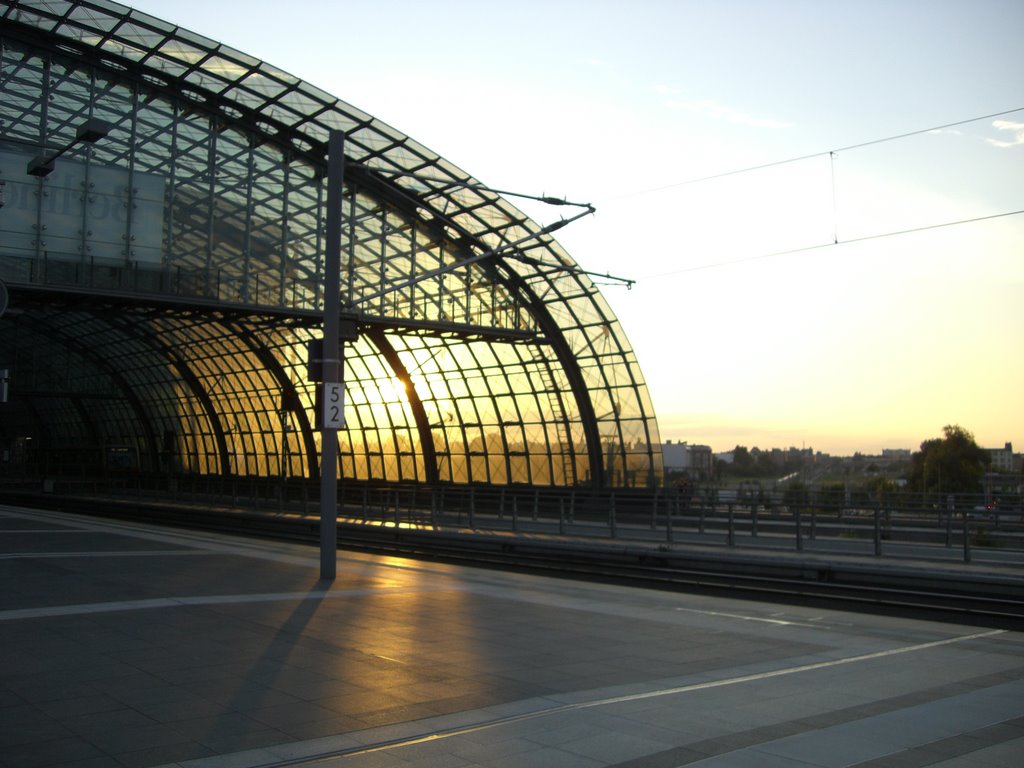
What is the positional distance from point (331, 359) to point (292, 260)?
80.0 ft

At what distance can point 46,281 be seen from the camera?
33.2 meters

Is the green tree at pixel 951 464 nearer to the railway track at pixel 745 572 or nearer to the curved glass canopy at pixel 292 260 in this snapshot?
the curved glass canopy at pixel 292 260

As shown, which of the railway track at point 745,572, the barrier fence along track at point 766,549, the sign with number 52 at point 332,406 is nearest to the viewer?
the railway track at point 745,572

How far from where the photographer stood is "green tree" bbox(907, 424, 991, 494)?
4882cm

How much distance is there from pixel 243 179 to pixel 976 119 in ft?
92.8

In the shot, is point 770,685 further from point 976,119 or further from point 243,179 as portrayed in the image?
point 243,179

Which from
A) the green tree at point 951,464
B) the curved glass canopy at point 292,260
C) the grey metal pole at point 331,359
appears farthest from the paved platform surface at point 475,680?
the green tree at point 951,464

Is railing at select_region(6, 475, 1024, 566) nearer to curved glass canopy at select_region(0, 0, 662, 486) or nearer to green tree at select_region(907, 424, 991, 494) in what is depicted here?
curved glass canopy at select_region(0, 0, 662, 486)

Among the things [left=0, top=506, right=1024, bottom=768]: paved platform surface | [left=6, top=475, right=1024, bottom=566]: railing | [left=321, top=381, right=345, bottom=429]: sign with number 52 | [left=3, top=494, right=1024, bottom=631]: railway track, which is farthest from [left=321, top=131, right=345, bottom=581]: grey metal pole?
[left=6, top=475, right=1024, bottom=566]: railing

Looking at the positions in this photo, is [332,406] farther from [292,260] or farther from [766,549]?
[292,260]

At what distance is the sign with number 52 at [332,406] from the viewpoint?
672 inches

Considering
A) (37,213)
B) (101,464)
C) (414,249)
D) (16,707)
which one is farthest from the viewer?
(101,464)

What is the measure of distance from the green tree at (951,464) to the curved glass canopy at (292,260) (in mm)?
15385

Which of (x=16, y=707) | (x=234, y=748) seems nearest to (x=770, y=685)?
(x=234, y=748)
